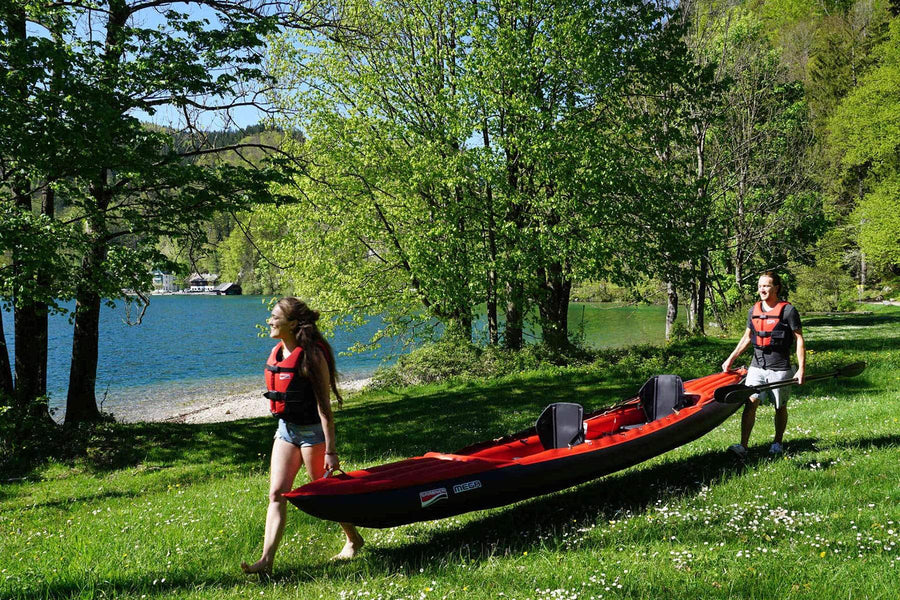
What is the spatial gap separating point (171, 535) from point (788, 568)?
4.87 m

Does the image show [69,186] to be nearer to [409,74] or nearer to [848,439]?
[409,74]

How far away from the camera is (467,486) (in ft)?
14.6

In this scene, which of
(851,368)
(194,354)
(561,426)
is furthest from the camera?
(194,354)

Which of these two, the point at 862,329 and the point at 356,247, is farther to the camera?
the point at 862,329

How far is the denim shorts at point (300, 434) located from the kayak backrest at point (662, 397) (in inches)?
161

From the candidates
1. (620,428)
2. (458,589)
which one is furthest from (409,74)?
(458,589)

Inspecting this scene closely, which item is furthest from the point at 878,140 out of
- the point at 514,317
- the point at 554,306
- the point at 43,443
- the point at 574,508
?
the point at 43,443

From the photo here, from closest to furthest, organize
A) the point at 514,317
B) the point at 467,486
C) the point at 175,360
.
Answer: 1. the point at 467,486
2. the point at 514,317
3. the point at 175,360

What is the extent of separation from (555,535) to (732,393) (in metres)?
2.75

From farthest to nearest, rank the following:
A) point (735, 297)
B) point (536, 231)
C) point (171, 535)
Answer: point (735, 297), point (536, 231), point (171, 535)

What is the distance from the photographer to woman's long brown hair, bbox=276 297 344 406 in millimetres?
4230

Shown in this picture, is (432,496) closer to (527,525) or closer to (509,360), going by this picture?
(527,525)

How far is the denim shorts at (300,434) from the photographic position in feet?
14.1

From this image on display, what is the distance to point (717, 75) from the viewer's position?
21766mm
